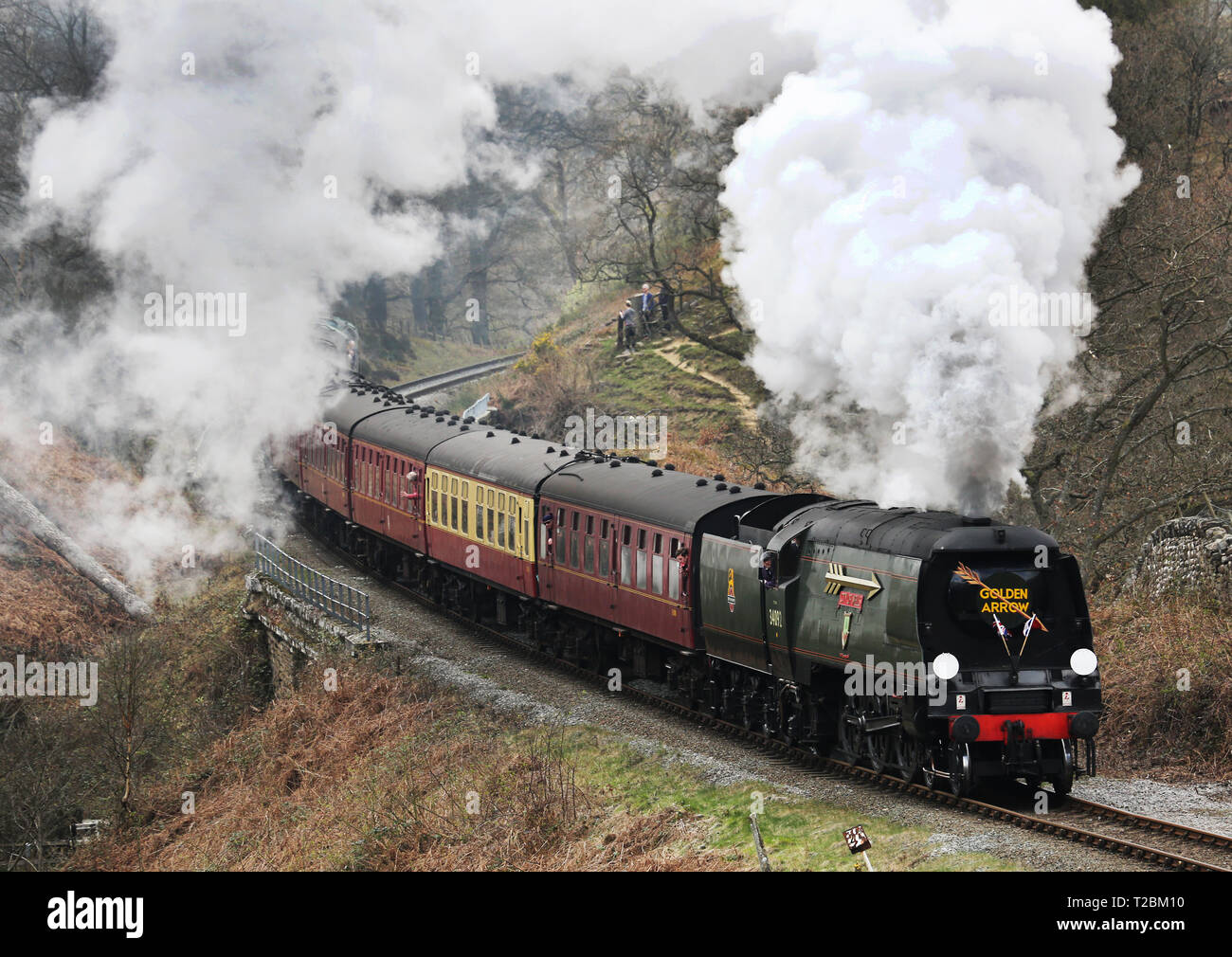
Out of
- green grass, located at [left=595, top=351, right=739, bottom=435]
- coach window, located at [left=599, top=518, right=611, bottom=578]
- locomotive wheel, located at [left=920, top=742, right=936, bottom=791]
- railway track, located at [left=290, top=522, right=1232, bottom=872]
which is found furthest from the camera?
green grass, located at [left=595, top=351, right=739, bottom=435]

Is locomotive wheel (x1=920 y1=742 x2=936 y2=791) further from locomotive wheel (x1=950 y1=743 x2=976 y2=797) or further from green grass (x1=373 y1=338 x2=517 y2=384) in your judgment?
green grass (x1=373 y1=338 x2=517 y2=384)

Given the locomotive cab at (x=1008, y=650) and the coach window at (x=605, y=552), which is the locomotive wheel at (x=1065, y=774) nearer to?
the locomotive cab at (x=1008, y=650)

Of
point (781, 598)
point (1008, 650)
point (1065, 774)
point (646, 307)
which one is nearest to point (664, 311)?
point (646, 307)

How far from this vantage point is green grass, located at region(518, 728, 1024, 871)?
10570 mm

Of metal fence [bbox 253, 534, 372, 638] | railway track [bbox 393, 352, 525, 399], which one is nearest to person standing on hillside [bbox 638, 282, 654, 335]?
railway track [bbox 393, 352, 525, 399]

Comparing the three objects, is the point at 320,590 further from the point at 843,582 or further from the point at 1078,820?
the point at 1078,820

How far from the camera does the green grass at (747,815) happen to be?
10.6 metres

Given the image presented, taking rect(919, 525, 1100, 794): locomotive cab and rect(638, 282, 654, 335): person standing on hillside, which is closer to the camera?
rect(919, 525, 1100, 794): locomotive cab

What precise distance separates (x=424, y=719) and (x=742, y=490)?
17.5 ft

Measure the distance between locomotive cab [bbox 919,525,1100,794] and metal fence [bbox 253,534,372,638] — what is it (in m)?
12.0

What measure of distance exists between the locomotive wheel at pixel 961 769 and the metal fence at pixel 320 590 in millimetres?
11862

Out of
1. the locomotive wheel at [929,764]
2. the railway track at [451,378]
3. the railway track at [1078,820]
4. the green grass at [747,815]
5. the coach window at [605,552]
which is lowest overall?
the green grass at [747,815]

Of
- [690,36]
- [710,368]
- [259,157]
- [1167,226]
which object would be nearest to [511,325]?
[710,368]

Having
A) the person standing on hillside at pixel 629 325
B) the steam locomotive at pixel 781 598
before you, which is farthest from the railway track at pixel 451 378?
the steam locomotive at pixel 781 598
